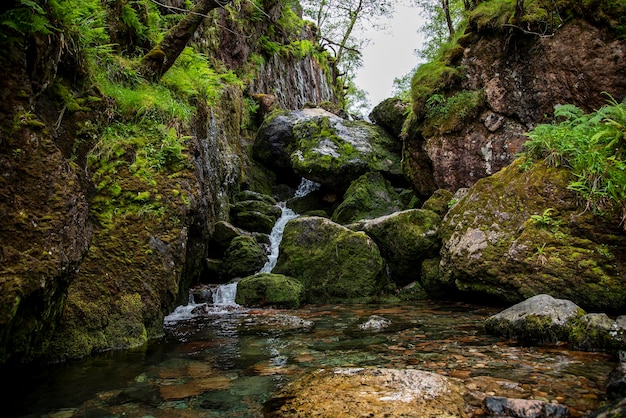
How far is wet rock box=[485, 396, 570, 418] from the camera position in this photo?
2.38 metres

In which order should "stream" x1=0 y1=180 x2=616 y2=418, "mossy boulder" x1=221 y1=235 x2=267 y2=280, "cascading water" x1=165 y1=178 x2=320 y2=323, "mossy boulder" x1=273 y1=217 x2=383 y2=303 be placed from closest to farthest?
"stream" x1=0 y1=180 x2=616 y2=418 < "cascading water" x1=165 y1=178 x2=320 y2=323 < "mossy boulder" x1=273 y1=217 x2=383 y2=303 < "mossy boulder" x1=221 y1=235 x2=267 y2=280

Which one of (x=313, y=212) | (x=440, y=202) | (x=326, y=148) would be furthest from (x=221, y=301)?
(x=326, y=148)

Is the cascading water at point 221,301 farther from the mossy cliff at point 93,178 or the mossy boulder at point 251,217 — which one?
the mossy boulder at point 251,217

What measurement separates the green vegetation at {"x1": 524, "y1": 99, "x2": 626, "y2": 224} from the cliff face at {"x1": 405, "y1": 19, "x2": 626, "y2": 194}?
2132mm

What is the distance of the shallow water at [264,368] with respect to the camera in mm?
2730

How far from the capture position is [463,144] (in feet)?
30.7

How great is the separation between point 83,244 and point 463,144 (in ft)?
28.0

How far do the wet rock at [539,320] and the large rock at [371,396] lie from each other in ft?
5.51

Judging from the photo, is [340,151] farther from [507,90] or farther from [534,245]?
[534,245]

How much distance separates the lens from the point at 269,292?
709cm

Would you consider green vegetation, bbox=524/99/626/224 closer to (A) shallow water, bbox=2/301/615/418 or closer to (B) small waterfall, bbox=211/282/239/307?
(A) shallow water, bbox=2/301/615/418

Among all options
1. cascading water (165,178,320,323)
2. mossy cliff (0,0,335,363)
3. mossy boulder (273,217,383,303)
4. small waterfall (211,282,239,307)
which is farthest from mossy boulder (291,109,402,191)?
small waterfall (211,282,239,307)

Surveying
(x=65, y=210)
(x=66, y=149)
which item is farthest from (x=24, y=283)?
(x=66, y=149)

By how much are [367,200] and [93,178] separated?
8.42 meters
